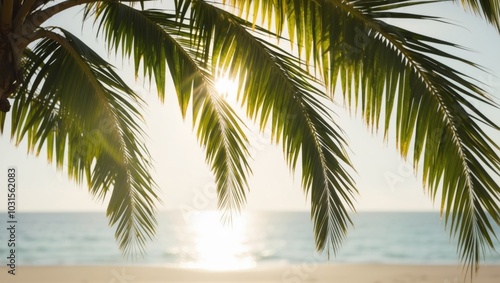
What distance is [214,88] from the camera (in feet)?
16.4

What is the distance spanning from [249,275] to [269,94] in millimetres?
11759

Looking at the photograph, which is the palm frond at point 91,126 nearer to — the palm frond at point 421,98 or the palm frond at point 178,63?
the palm frond at point 178,63

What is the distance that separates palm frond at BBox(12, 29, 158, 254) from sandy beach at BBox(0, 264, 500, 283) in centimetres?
877

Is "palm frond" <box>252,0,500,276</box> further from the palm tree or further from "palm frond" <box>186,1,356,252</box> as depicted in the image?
"palm frond" <box>186,1,356,252</box>

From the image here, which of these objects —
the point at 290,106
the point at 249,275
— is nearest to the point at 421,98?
the point at 290,106

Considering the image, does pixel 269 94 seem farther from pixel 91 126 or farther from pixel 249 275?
pixel 249 275

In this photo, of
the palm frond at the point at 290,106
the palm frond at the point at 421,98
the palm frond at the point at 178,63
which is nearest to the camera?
the palm frond at the point at 421,98

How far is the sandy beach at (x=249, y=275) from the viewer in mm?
14117

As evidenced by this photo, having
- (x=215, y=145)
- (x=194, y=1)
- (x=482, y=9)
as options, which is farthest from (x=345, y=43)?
(x=215, y=145)

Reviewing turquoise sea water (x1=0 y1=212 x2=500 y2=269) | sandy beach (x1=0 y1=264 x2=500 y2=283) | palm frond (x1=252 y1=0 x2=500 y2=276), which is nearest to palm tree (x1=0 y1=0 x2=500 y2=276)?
palm frond (x1=252 y1=0 x2=500 y2=276)

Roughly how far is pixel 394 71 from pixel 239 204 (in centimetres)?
241

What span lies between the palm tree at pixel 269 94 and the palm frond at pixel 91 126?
0.04ft

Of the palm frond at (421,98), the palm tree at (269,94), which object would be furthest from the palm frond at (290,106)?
the palm frond at (421,98)

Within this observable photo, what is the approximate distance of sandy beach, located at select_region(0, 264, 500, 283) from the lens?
14.1 m
